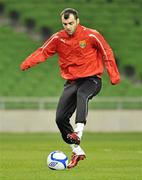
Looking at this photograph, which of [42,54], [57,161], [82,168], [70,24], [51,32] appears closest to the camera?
[57,161]

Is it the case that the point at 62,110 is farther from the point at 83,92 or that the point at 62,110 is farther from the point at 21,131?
the point at 21,131

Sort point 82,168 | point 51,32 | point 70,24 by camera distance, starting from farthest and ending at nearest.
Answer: point 51,32, point 82,168, point 70,24

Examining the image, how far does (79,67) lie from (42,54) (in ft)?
1.99

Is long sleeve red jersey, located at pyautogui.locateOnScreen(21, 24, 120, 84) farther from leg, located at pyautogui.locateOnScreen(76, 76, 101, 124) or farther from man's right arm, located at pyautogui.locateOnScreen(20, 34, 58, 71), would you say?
leg, located at pyautogui.locateOnScreen(76, 76, 101, 124)

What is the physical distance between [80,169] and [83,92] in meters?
1.07

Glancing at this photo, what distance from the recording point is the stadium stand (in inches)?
1159

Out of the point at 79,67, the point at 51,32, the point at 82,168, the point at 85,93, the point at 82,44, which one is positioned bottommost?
the point at 51,32

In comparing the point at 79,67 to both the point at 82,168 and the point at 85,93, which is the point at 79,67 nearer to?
the point at 85,93

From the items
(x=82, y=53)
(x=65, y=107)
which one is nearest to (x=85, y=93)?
(x=65, y=107)

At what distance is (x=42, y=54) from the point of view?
11.1 meters

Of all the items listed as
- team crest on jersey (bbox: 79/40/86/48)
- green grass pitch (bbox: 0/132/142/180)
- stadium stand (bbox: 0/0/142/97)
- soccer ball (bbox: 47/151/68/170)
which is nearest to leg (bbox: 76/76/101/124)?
team crest on jersey (bbox: 79/40/86/48)

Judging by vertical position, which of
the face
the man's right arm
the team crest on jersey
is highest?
the face

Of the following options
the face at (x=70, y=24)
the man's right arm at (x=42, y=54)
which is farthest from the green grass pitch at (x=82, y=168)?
the face at (x=70, y=24)

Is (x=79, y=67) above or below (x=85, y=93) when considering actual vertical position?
above
